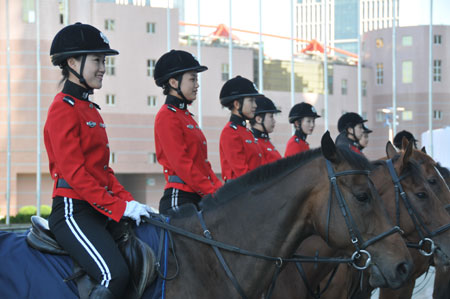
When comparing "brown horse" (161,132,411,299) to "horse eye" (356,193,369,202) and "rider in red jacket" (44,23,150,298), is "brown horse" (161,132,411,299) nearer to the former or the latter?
"horse eye" (356,193,369,202)

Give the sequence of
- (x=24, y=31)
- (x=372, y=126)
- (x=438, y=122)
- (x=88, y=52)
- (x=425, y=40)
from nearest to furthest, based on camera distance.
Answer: (x=88, y=52) → (x=425, y=40) → (x=438, y=122) → (x=24, y=31) → (x=372, y=126)

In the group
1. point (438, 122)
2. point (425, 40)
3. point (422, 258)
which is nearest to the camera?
point (422, 258)

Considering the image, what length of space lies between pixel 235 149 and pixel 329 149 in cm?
307

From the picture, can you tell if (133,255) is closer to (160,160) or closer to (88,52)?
(88,52)

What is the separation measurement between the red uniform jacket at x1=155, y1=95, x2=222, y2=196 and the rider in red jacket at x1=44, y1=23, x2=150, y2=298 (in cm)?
95

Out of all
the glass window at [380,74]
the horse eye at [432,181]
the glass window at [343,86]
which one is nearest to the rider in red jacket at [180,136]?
the horse eye at [432,181]

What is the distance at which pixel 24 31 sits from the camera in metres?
34.8

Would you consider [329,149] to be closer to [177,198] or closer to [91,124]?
[91,124]

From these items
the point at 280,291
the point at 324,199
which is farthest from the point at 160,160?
the point at 324,199

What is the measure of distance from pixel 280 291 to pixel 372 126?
120 ft

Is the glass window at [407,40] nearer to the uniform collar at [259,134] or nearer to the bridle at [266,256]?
the uniform collar at [259,134]

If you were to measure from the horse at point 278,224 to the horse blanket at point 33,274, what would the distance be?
0.19 ft

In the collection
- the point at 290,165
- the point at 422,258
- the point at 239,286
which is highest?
the point at 290,165

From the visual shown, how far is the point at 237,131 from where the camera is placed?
691 cm
